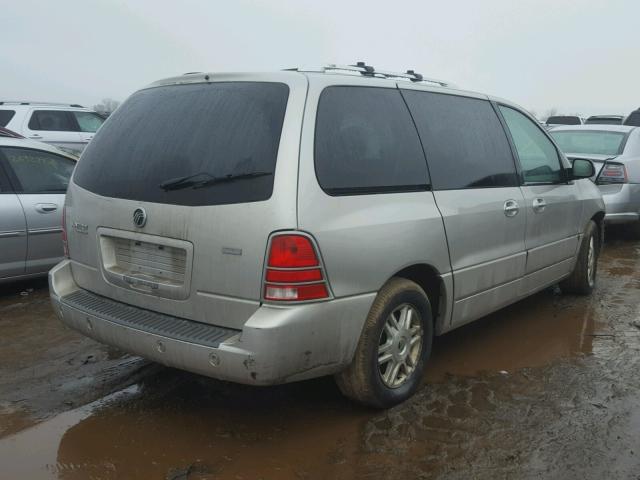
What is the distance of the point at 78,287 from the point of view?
3.54 m

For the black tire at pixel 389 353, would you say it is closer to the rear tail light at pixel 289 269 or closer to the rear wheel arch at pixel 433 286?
the rear wheel arch at pixel 433 286

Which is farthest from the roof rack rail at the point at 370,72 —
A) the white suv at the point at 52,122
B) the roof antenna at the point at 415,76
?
the white suv at the point at 52,122

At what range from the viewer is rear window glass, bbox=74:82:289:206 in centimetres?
289

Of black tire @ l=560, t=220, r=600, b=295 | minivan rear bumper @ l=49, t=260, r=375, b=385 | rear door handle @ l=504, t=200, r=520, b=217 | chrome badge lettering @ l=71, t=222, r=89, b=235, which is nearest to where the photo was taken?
minivan rear bumper @ l=49, t=260, r=375, b=385

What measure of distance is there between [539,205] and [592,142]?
4.92m

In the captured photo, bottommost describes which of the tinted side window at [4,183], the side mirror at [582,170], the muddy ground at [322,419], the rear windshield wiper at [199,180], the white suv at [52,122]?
the muddy ground at [322,419]

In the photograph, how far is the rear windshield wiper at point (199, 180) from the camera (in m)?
2.87

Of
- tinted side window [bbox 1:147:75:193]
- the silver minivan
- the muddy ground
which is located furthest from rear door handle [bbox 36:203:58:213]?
the silver minivan

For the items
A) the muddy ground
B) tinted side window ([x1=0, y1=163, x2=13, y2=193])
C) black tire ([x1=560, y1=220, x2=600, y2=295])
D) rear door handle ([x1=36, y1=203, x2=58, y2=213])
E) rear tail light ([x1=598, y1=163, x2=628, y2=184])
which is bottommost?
the muddy ground

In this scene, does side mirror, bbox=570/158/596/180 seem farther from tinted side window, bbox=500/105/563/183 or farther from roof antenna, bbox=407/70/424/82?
roof antenna, bbox=407/70/424/82

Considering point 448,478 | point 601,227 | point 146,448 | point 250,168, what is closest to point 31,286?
point 146,448

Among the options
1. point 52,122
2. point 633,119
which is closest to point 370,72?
point 52,122

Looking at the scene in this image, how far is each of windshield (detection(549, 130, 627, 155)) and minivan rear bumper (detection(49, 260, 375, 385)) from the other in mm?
6704

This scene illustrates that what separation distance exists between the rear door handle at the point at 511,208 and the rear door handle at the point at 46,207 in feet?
12.8
